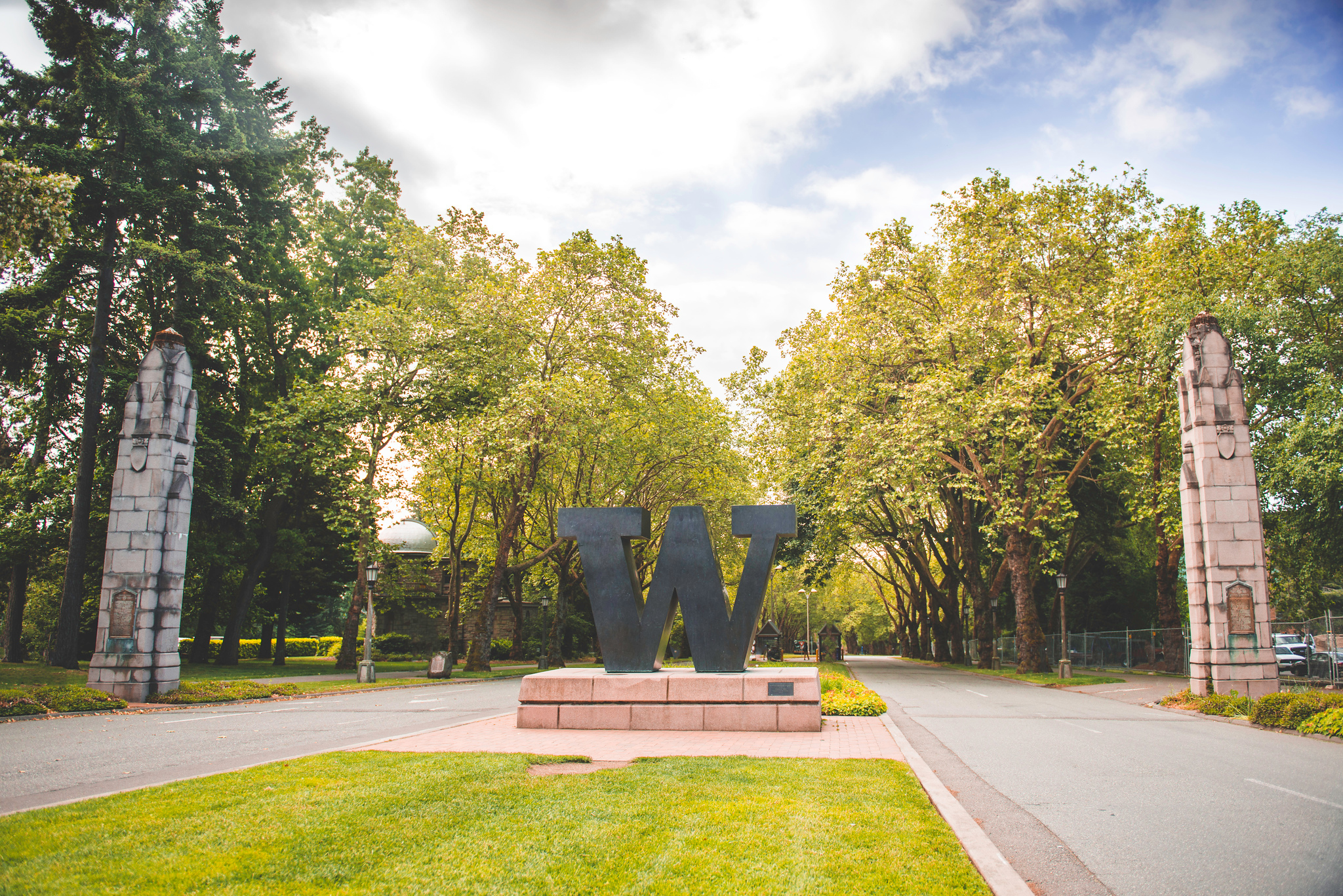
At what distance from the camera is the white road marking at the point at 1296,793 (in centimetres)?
715

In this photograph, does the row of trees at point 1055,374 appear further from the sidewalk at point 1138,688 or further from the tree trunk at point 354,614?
the tree trunk at point 354,614

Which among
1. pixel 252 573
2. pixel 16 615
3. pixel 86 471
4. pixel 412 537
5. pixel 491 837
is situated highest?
pixel 86 471

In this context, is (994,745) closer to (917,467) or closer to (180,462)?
(917,467)

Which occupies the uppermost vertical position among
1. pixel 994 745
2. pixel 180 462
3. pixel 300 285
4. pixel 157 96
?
pixel 157 96

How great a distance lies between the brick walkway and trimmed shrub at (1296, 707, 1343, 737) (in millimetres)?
6676

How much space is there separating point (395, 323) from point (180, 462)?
1039 centimetres

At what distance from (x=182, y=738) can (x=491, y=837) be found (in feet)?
27.8

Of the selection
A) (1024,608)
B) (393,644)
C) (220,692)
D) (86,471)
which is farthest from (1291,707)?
(393,644)

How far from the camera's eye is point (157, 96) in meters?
25.2

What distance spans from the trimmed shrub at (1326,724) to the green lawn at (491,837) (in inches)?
365

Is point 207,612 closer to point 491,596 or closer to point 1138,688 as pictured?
point 491,596

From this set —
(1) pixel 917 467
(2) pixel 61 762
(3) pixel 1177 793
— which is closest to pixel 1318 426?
(1) pixel 917 467

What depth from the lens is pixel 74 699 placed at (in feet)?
49.8

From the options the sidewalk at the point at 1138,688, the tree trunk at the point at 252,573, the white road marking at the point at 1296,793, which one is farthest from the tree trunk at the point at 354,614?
the white road marking at the point at 1296,793
